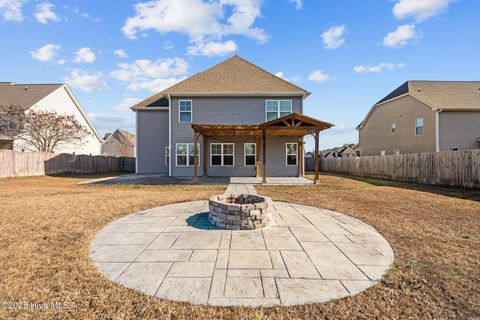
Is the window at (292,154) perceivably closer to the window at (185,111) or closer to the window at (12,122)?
the window at (185,111)

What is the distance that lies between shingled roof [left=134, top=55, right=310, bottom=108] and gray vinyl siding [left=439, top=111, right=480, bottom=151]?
11673mm

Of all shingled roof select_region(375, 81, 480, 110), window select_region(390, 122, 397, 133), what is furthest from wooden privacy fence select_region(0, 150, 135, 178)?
shingled roof select_region(375, 81, 480, 110)

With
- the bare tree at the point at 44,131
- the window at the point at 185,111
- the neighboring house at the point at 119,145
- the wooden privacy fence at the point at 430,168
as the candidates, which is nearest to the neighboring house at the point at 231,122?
the window at the point at 185,111

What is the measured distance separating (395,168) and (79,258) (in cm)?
1732

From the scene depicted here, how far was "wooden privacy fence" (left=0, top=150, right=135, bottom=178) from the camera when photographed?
1571 centimetres

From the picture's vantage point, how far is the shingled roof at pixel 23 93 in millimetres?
21250

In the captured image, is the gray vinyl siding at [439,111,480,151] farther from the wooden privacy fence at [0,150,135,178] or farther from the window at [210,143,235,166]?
the wooden privacy fence at [0,150,135,178]

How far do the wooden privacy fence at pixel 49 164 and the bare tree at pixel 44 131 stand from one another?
285 centimetres

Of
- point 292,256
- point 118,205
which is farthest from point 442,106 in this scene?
point 118,205

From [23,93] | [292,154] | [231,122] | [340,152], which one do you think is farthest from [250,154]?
[340,152]

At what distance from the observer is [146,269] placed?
3.20 m

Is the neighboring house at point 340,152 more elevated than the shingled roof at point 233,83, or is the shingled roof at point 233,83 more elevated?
the shingled roof at point 233,83

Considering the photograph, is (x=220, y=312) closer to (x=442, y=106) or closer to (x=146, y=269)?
(x=146, y=269)

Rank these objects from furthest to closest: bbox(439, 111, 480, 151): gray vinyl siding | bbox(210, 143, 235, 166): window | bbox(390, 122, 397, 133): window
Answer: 1. bbox(390, 122, 397, 133): window
2. bbox(439, 111, 480, 151): gray vinyl siding
3. bbox(210, 143, 235, 166): window
